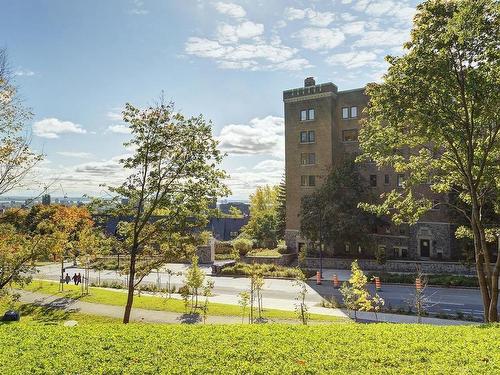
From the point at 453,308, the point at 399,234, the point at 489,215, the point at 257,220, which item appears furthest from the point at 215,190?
the point at 257,220

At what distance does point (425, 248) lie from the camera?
44.4 meters

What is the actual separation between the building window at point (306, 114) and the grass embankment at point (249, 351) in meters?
42.9

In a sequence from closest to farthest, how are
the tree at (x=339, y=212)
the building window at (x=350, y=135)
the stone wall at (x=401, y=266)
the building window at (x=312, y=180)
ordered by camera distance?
the stone wall at (x=401, y=266)
the tree at (x=339, y=212)
the building window at (x=350, y=135)
the building window at (x=312, y=180)

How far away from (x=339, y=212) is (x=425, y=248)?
10213 millimetres

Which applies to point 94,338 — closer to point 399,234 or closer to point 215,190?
point 215,190

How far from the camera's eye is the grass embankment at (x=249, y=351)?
7.42m

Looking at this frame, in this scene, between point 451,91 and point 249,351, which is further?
point 451,91

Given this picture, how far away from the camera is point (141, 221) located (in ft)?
68.6

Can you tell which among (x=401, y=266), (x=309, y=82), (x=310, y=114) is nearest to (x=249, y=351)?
(x=401, y=266)

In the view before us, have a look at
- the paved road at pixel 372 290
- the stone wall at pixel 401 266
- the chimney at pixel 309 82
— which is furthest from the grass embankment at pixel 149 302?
the chimney at pixel 309 82

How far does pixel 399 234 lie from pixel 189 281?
28450mm

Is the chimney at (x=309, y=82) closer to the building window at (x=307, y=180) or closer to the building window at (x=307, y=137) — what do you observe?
the building window at (x=307, y=137)

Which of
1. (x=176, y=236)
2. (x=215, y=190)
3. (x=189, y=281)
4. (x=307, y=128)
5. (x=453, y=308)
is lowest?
(x=453, y=308)

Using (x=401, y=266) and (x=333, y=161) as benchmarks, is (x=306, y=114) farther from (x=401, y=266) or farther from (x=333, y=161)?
(x=401, y=266)
